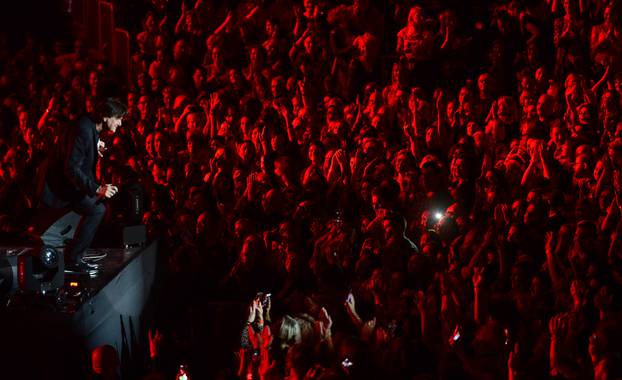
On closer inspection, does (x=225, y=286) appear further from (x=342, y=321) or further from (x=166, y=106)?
(x=166, y=106)

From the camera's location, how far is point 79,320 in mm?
3611

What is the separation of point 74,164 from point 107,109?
330 mm

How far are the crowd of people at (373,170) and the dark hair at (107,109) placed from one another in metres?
0.36

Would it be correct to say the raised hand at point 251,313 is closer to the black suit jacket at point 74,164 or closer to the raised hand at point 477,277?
the black suit jacket at point 74,164

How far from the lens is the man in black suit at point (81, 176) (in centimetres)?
396

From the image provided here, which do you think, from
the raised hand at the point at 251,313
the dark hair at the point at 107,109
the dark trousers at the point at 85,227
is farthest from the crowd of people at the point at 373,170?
the dark trousers at the point at 85,227

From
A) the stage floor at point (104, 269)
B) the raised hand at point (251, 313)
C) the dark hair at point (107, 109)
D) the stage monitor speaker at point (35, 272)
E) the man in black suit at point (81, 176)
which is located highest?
the dark hair at point (107, 109)

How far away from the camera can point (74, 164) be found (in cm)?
395

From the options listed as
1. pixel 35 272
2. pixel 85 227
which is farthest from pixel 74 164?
pixel 35 272

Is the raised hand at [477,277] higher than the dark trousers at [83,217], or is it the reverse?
the dark trousers at [83,217]

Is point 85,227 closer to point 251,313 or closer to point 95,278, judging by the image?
point 95,278

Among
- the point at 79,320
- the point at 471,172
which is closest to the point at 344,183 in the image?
the point at 471,172

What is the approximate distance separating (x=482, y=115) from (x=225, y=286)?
8.50ft

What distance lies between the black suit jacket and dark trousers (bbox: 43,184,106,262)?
4 centimetres
